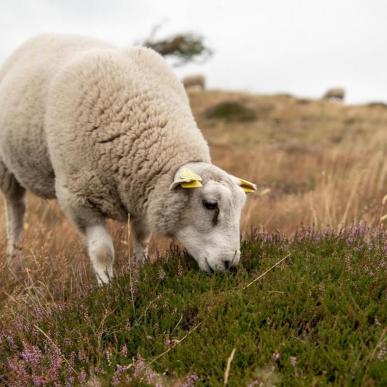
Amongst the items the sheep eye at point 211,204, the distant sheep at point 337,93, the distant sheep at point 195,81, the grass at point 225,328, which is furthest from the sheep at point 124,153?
the distant sheep at point 337,93

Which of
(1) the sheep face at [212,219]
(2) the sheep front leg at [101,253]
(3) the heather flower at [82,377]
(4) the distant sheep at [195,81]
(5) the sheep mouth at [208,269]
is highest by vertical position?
(1) the sheep face at [212,219]

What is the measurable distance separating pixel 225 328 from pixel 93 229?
6.14 ft

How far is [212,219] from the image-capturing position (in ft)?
11.7

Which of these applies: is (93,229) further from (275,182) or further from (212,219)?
(275,182)

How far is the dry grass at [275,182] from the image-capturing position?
159 inches

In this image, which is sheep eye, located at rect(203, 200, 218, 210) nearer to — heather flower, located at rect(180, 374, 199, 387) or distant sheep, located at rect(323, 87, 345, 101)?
heather flower, located at rect(180, 374, 199, 387)

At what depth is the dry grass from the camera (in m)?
4.04

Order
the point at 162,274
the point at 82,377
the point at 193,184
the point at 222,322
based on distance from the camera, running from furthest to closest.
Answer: the point at 193,184, the point at 162,274, the point at 222,322, the point at 82,377

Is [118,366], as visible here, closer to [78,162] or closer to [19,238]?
[78,162]

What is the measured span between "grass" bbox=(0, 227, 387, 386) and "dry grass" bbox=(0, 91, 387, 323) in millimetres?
452

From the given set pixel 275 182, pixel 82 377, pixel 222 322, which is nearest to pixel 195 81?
pixel 275 182

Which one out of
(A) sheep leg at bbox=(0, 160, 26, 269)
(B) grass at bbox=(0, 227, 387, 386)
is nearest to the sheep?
(B) grass at bbox=(0, 227, 387, 386)

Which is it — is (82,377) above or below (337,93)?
above

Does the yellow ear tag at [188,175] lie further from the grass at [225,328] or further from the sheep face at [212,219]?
the grass at [225,328]
